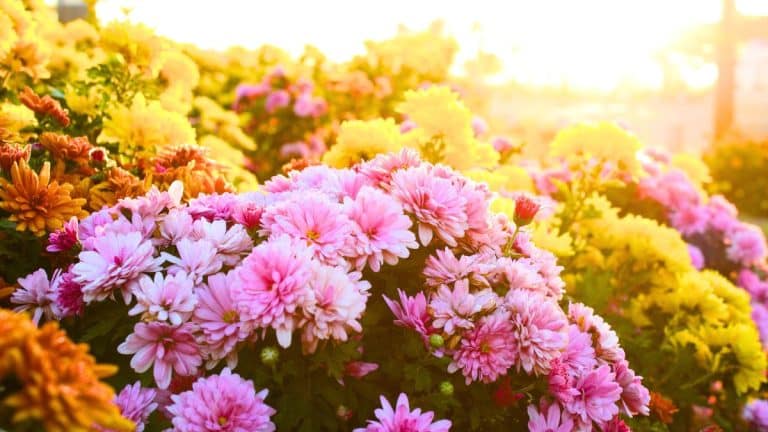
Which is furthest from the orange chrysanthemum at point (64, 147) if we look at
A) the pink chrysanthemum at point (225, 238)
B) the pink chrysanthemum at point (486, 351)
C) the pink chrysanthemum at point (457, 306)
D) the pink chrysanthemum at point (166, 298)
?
the pink chrysanthemum at point (486, 351)

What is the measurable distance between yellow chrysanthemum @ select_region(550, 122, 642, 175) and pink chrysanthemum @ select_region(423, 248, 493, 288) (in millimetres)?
1470

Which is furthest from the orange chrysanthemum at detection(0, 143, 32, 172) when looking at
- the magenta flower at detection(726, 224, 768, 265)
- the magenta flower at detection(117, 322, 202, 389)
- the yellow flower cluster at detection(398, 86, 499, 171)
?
the magenta flower at detection(726, 224, 768, 265)

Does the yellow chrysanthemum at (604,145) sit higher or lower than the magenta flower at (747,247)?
higher

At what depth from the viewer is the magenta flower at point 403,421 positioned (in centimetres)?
147

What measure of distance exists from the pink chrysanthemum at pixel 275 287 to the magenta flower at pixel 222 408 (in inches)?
5.1

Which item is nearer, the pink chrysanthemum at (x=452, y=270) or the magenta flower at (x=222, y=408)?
the magenta flower at (x=222, y=408)

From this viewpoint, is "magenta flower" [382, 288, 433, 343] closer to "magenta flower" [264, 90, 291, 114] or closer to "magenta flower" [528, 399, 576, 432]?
"magenta flower" [528, 399, 576, 432]

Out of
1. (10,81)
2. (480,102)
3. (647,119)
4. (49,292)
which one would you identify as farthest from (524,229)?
(647,119)

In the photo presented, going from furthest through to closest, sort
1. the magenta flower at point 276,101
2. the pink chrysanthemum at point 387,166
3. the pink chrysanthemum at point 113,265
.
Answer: the magenta flower at point 276,101 < the pink chrysanthemum at point 387,166 < the pink chrysanthemum at point 113,265

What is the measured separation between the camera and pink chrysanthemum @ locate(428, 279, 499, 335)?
63.7 inches

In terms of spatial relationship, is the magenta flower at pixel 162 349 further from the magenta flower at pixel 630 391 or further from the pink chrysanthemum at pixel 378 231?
the magenta flower at pixel 630 391

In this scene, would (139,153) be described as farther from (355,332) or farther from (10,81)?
(355,332)

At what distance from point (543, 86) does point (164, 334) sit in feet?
119

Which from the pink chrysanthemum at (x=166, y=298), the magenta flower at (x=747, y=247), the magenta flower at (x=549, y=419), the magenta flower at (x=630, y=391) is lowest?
the magenta flower at (x=747, y=247)
